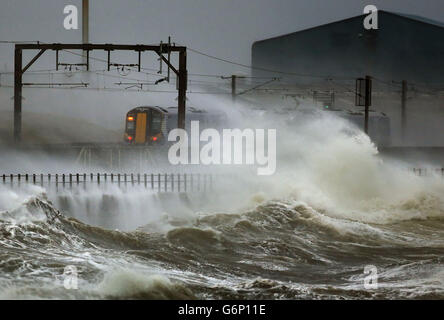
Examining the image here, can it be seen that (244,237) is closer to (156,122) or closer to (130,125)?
(156,122)

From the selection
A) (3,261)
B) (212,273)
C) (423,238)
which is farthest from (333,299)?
(423,238)

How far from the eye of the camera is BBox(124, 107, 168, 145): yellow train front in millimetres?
36438

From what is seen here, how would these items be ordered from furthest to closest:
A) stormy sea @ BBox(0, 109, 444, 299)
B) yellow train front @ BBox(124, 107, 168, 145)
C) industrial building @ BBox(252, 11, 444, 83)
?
1. industrial building @ BBox(252, 11, 444, 83)
2. yellow train front @ BBox(124, 107, 168, 145)
3. stormy sea @ BBox(0, 109, 444, 299)

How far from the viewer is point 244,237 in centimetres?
2019

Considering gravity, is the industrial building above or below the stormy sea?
above

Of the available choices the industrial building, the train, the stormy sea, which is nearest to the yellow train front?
the train

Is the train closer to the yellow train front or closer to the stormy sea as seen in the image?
the yellow train front

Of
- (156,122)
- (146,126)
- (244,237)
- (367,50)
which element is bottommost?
(244,237)

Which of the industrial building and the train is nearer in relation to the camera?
the train

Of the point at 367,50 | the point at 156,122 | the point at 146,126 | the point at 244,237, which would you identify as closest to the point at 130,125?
the point at 146,126

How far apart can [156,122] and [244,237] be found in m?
17.4

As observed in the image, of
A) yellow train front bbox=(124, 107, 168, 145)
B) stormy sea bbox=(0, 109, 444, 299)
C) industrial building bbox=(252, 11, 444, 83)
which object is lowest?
stormy sea bbox=(0, 109, 444, 299)

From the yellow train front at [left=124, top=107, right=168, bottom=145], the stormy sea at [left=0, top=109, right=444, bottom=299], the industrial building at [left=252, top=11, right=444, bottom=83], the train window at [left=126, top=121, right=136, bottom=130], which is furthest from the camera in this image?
the industrial building at [left=252, top=11, right=444, bottom=83]

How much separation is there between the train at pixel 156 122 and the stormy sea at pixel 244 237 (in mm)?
6299
